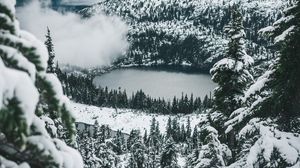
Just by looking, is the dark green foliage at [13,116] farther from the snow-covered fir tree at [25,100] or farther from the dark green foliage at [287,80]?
the dark green foliage at [287,80]

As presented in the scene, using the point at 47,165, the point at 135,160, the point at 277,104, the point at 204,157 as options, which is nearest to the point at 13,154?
the point at 47,165

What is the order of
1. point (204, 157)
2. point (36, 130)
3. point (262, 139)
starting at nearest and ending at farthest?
1. point (36, 130)
2. point (262, 139)
3. point (204, 157)

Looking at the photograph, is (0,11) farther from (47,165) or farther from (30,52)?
(47,165)

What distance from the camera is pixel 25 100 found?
2217mm

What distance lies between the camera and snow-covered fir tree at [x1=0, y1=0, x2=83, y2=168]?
2238mm

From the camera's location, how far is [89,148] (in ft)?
143

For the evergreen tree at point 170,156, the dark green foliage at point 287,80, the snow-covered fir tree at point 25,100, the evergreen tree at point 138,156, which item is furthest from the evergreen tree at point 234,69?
the evergreen tree at point 138,156

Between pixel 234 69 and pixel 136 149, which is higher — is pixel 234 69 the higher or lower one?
the higher one

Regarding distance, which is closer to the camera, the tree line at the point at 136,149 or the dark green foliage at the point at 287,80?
the dark green foliage at the point at 287,80

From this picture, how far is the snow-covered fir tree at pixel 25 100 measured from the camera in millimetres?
2238

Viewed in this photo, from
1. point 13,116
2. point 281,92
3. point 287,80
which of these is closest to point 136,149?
point 281,92

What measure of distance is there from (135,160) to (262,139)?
269ft

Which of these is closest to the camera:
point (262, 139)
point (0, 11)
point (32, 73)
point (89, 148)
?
point (32, 73)

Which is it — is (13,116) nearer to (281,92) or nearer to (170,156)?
(281,92)
